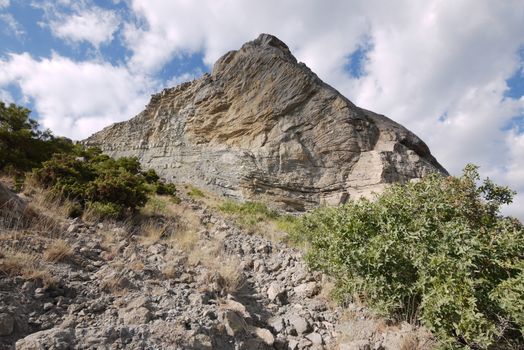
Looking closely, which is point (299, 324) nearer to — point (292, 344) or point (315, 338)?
point (315, 338)

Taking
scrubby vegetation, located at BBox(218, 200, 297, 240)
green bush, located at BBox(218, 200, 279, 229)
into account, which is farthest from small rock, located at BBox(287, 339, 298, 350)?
green bush, located at BBox(218, 200, 279, 229)

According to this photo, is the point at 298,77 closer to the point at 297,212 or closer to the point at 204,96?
the point at 204,96

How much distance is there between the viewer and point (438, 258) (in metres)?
4.01

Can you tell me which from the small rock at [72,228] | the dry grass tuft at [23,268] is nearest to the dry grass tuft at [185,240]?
the small rock at [72,228]

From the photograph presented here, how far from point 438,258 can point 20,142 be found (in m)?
12.1

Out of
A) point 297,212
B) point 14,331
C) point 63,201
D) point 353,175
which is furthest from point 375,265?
point 353,175

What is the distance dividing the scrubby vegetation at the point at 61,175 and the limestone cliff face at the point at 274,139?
9.28 metres

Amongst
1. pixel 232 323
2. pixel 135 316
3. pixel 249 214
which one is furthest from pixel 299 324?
pixel 249 214

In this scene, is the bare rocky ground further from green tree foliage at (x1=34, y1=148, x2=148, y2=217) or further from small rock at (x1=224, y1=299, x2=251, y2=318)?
green tree foliage at (x1=34, y1=148, x2=148, y2=217)

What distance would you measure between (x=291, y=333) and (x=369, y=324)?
1.14 metres

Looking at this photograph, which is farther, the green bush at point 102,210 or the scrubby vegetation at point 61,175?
the scrubby vegetation at point 61,175

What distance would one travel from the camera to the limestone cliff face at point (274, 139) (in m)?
18.9

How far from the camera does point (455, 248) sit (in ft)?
13.6

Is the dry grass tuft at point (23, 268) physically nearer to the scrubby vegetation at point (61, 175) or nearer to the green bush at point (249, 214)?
the scrubby vegetation at point (61, 175)
